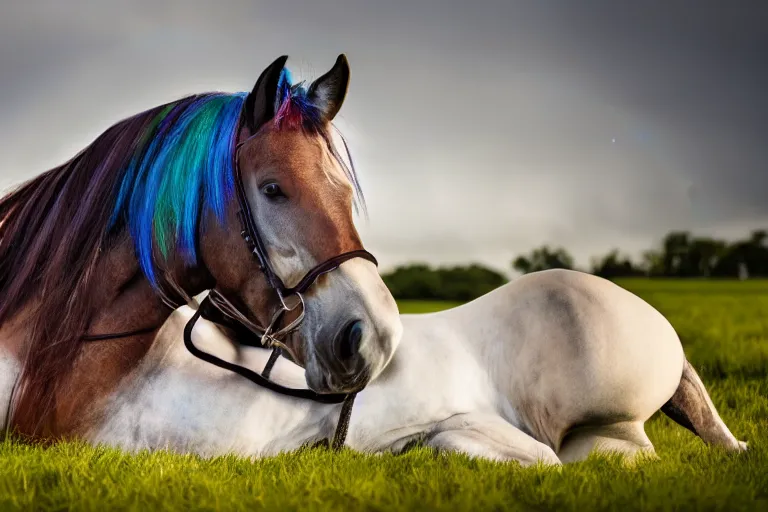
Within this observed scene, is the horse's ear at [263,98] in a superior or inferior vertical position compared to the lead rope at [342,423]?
superior

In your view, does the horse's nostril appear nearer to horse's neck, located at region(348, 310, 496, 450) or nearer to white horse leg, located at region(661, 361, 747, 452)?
horse's neck, located at region(348, 310, 496, 450)

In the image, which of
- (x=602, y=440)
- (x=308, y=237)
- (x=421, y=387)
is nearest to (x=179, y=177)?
(x=308, y=237)

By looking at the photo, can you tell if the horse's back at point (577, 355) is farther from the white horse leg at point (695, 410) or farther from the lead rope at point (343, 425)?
the lead rope at point (343, 425)

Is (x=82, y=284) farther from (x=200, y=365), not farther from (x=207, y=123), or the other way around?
(x=207, y=123)

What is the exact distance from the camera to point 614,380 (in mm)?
4332

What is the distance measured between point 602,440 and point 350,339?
2.15 m

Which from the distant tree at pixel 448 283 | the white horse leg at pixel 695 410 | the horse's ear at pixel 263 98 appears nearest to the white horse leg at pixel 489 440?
the white horse leg at pixel 695 410

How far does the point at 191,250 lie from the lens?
11.3 ft

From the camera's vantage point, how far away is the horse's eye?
3.24 meters

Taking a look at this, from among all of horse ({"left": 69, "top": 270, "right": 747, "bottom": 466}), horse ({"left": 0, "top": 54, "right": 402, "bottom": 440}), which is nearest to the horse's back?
horse ({"left": 69, "top": 270, "right": 747, "bottom": 466})

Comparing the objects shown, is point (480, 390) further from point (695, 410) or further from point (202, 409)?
point (202, 409)

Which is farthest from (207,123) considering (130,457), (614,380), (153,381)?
(614,380)

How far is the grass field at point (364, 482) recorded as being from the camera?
2.67 meters

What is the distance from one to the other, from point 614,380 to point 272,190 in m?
2.35
